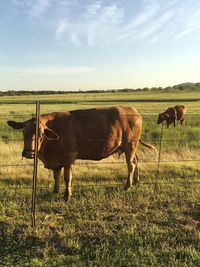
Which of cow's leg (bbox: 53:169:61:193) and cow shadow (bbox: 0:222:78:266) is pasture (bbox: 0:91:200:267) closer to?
cow shadow (bbox: 0:222:78:266)

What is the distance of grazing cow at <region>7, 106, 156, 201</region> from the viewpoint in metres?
8.06

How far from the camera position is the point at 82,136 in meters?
8.57

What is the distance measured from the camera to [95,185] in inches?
344

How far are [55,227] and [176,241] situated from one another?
1830 mm

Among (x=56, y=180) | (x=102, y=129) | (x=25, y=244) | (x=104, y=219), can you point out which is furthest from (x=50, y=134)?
(x=25, y=244)

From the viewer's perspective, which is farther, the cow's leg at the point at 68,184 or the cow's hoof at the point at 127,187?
the cow's hoof at the point at 127,187

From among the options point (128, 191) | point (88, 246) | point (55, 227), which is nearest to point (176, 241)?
point (88, 246)

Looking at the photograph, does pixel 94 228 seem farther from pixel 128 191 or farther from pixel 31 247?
pixel 128 191

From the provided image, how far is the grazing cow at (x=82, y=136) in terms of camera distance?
8.06m

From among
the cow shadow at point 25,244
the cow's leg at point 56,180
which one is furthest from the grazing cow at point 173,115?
the cow shadow at point 25,244

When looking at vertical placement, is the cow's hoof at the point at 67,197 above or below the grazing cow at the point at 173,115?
below

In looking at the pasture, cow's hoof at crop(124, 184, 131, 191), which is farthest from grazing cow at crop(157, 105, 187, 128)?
cow's hoof at crop(124, 184, 131, 191)

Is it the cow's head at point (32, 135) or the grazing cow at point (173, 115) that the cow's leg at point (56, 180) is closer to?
the cow's head at point (32, 135)

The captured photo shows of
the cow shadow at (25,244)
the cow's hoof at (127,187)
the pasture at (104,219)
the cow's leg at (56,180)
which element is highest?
the cow's leg at (56,180)
